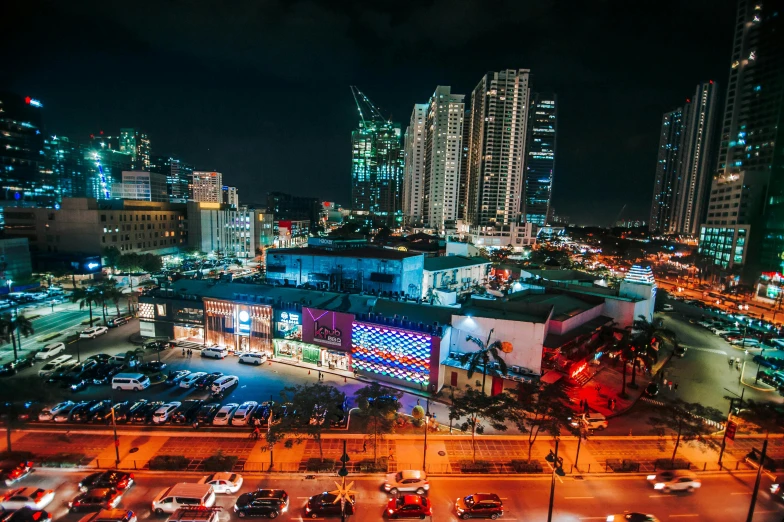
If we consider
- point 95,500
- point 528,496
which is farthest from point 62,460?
point 528,496

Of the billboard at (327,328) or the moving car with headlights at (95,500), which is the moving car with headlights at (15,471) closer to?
the moving car with headlights at (95,500)

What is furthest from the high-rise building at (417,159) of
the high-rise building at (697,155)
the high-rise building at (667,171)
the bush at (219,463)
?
the bush at (219,463)

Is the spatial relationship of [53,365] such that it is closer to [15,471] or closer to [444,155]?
[15,471]

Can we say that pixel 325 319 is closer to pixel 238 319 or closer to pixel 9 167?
pixel 238 319

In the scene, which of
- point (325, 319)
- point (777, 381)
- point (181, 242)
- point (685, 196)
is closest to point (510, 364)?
point (325, 319)

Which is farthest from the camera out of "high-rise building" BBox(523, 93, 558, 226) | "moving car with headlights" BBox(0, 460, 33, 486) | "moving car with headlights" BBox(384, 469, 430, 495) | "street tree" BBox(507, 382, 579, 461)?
"high-rise building" BBox(523, 93, 558, 226)

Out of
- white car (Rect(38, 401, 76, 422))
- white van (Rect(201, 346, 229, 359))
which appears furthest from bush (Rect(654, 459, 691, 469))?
white car (Rect(38, 401, 76, 422))

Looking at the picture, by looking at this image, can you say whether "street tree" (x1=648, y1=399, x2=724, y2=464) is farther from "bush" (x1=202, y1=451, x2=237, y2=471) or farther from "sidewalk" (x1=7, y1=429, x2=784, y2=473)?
"bush" (x1=202, y1=451, x2=237, y2=471)

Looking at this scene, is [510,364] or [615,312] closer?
[510,364]
